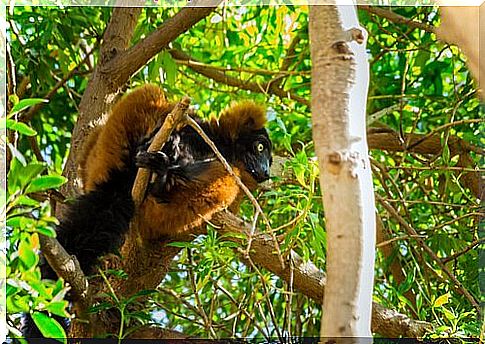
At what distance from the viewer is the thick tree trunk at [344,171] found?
0.55 metres

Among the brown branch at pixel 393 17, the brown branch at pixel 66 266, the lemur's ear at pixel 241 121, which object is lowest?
the brown branch at pixel 66 266

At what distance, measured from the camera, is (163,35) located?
1.28 meters

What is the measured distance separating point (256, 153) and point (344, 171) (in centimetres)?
76

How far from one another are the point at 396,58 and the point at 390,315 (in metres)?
0.77

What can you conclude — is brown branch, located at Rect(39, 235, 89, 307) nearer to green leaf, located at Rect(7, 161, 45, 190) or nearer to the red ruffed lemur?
the red ruffed lemur

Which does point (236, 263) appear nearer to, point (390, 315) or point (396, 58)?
point (390, 315)

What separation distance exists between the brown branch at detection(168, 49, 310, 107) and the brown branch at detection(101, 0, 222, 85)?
0.73 ft

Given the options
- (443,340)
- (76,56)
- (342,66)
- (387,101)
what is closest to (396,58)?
(387,101)

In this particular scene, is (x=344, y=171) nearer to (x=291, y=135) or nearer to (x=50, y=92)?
(x=291, y=135)

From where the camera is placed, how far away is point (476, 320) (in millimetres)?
1079

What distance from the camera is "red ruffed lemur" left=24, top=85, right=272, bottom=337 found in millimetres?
1074

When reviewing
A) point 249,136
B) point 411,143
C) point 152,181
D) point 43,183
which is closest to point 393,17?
point 411,143

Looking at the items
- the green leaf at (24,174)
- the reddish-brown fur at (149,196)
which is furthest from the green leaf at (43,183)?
the reddish-brown fur at (149,196)

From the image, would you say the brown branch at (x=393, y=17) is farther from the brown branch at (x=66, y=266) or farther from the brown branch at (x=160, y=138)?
the brown branch at (x=66, y=266)
